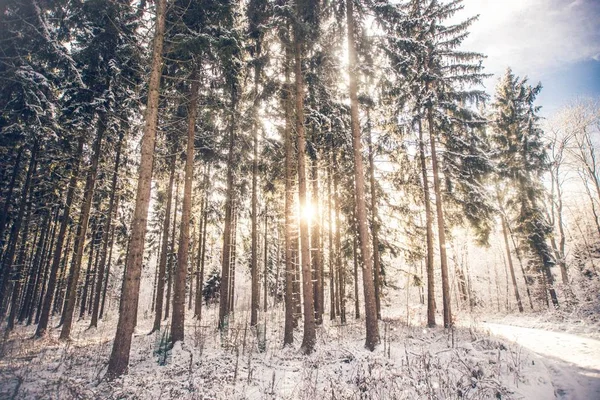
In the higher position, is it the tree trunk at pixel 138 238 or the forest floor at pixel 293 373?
the tree trunk at pixel 138 238

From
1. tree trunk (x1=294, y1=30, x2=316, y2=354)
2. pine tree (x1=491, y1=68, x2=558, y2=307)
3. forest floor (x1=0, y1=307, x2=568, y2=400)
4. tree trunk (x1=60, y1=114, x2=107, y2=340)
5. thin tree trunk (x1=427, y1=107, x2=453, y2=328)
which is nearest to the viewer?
forest floor (x1=0, y1=307, x2=568, y2=400)

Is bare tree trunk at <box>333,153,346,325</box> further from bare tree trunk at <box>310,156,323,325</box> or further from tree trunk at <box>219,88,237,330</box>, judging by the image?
tree trunk at <box>219,88,237,330</box>

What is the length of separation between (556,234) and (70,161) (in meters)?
33.8

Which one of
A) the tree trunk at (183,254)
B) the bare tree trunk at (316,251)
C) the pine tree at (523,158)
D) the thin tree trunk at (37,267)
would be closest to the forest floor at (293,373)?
the tree trunk at (183,254)

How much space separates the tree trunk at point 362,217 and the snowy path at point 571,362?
4973 mm

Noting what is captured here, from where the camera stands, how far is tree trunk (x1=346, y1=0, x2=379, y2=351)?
10.1m

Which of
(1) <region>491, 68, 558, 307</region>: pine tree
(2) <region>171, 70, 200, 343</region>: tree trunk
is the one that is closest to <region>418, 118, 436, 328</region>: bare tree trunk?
(1) <region>491, 68, 558, 307</region>: pine tree

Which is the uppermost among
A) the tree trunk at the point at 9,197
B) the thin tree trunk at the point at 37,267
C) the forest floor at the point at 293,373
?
the tree trunk at the point at 9,197

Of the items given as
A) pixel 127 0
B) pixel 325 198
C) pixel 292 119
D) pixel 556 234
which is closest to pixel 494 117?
pixel 556 234

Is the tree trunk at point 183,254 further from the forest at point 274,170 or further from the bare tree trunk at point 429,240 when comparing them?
the bare tree trunk at point 429,240

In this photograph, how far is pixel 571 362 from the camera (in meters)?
8.50

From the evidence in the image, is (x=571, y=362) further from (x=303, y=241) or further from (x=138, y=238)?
(x=138, y=238)

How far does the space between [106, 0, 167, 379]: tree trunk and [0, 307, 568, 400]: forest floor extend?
671 mm

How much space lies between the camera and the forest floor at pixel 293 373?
6562 millimetres
